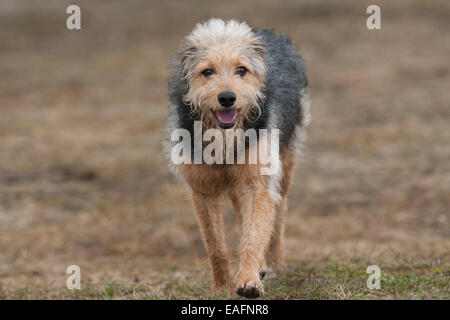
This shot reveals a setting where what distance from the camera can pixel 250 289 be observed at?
5230 mm

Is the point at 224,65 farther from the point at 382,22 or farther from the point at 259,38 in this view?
the point at 382,22

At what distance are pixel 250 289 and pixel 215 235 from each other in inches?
47.0

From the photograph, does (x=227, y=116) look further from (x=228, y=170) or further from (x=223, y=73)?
(x=228, y=170)

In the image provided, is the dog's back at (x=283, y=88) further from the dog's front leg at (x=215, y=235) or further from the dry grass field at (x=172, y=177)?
the dry grass field at (x=172, y=177)

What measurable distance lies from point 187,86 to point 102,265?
362cm

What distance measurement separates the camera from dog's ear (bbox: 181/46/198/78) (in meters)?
5.66

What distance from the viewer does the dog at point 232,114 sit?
543 centimetres

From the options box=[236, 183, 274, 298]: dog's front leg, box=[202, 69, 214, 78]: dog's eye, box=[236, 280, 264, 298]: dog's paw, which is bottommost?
box=[236, 280, 264, 298]: dog's paw

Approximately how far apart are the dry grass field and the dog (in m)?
0.55

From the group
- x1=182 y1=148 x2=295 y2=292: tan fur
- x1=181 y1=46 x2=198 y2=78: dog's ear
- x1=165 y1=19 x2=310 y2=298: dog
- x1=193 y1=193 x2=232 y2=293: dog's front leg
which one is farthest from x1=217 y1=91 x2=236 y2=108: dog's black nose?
x1=193 y1=193 x2=232 y2=293: dog's front leg

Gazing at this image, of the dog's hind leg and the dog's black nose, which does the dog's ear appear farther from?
the dog's hind leg

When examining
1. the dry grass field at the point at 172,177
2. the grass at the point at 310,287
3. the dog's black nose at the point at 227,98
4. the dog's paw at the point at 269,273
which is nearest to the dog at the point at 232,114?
the dog's black nose at the point at 227,98

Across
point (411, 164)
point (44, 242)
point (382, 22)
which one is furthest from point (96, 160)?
point (382, 22)

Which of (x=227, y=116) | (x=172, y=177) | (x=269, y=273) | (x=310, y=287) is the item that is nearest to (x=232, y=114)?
(x=227, y=116)
